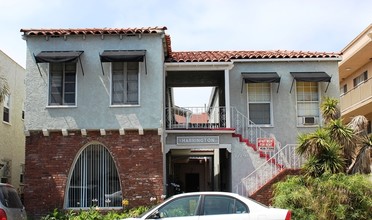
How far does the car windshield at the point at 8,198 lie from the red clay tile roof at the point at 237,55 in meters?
9.12

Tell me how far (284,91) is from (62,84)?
337 inches

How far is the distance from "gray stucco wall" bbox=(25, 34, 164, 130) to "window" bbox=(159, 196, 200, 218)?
6.38 meters

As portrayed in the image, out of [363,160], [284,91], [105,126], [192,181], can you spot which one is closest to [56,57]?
[105,126]

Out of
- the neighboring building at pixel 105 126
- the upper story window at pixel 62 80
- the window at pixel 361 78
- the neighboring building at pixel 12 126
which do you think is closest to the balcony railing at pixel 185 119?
the neighboring building at pixel 105 126

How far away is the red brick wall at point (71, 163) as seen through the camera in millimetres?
17531

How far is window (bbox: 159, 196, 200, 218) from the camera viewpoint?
37.4ft

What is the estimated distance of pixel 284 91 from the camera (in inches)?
816

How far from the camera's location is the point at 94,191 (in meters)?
18.0

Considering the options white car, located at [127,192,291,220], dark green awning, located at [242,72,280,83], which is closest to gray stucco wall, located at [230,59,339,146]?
dark green awning, located at [242,72,280,83]

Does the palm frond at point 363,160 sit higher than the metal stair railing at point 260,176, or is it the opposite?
the palm frond at point 363,160

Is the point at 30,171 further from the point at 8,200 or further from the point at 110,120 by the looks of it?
the point at 8,200

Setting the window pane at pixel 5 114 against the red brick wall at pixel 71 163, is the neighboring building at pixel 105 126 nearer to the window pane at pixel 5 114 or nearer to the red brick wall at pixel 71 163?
the red brick wall at pixel 71 163

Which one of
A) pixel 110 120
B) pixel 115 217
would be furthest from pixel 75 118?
pixel 115 217

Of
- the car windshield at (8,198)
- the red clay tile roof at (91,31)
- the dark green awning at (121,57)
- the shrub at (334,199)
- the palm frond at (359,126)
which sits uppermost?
the red clay tile roof at (91,31)
